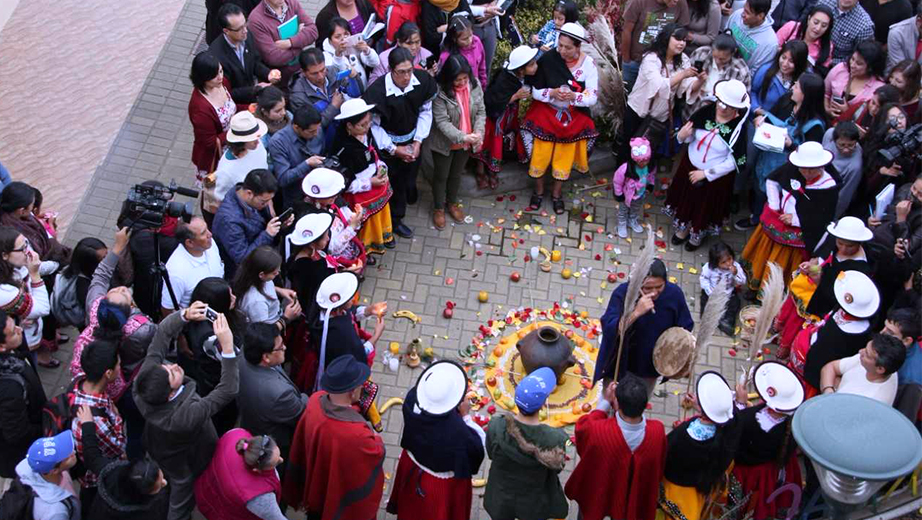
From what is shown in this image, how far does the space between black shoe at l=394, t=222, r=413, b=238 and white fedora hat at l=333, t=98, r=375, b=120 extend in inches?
59.9

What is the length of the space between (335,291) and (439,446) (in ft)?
4.23

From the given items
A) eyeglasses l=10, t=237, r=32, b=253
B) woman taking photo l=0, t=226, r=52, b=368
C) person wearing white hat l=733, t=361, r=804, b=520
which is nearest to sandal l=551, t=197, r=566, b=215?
person wearing white hat l=733, t=361, r=804, b=520

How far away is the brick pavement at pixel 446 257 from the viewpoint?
27.1ft

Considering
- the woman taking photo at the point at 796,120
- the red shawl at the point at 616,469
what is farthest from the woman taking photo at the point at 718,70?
the red shawl at the point at 616,469

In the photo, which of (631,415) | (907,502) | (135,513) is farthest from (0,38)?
(907,502)

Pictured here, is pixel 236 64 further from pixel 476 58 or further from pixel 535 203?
pixel 535 203

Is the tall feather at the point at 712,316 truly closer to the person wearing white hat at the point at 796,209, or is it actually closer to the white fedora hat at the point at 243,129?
the person wearing white hat at the point at 796,209

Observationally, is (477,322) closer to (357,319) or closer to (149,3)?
(357,319)

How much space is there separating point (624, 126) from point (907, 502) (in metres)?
4.38

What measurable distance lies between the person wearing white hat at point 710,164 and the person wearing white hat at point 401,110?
231 cm

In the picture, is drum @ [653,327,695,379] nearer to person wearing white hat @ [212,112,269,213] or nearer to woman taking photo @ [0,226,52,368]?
person wearing white hat @ [212,112,269,213]

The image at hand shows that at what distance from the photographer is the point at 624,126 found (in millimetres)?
9266

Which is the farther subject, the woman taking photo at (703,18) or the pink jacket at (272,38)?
the woman taking photo at (703,18)

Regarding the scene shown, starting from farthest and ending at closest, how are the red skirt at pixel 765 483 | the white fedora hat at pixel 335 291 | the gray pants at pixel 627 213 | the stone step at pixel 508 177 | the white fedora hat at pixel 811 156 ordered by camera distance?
1. the stone step at pixel 508 177
2. the gray pants at pixel 627 213
3. the white fedora hat at pixel 811 156
4. the white fedora hat at pixel 335 291
5. the red skirt at pixel 765 483
